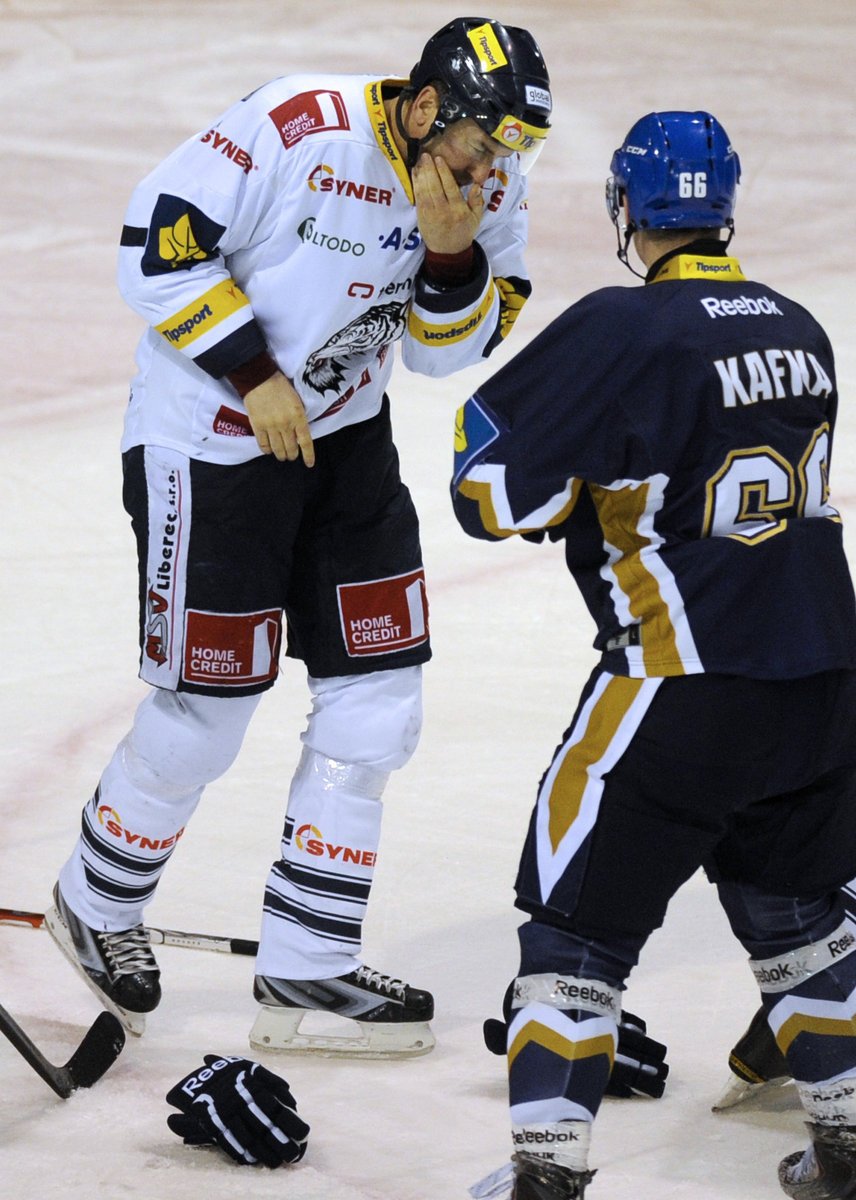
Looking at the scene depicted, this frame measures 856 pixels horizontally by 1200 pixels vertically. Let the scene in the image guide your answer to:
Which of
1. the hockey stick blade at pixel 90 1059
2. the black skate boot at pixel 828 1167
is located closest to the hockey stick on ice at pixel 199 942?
the hockey stick blade at pixel 90 1059

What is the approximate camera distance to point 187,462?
2.65 metres

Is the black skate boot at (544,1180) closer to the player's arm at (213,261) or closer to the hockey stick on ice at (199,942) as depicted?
the hockey stick on ice at (199,942)

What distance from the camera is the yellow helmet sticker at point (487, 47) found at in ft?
8.02

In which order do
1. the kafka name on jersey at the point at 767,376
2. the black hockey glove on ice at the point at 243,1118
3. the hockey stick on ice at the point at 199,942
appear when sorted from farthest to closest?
the hockey stick on ice at the point at 199,942 → the black hockey glove on ice at the point at 243,1118 → the kafka name on jersey at the point at 767,376

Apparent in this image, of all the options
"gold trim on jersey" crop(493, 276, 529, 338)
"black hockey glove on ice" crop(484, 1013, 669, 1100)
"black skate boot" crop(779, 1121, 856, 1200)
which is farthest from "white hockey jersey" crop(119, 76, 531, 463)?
"black skate boot" crop(779, 1121, 856, 1200)

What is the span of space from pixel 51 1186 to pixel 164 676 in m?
0.74

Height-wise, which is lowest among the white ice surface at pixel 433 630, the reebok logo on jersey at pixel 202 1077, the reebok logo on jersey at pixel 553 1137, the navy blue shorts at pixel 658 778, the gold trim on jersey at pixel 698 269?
the white ice surface at pixel 433 630

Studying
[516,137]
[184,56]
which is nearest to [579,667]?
[516,137]

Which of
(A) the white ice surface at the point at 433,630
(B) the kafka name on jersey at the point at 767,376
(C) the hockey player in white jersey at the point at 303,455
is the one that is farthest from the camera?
(C) the hockey player in white jersey at the point at 303,455

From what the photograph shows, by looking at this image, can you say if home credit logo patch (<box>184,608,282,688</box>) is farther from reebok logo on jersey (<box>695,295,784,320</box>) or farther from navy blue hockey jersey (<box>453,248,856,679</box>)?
reebok logo on jersey (<box>695,295,784,320</box>)

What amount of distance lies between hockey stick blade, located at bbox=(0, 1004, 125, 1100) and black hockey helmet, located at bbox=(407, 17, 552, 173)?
4.13 feet

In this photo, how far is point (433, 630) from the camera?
4.25m

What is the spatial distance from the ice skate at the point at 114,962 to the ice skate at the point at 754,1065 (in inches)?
32.7

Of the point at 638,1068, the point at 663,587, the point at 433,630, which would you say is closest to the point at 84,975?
the point at 638,1068
